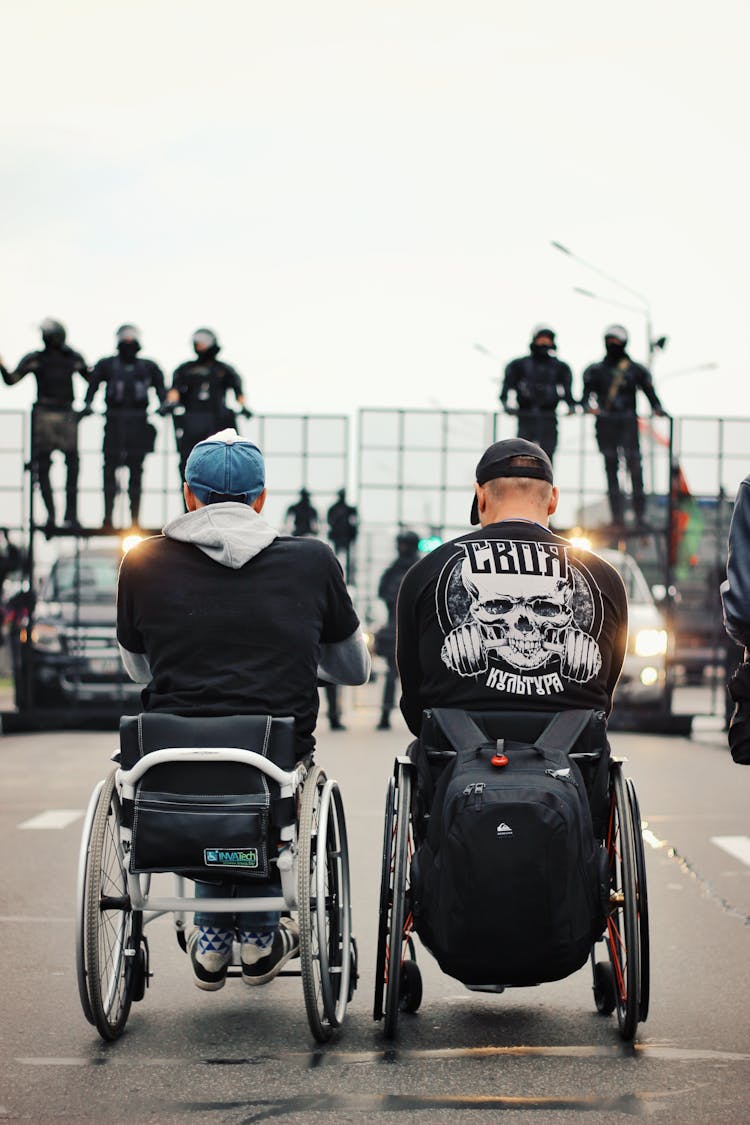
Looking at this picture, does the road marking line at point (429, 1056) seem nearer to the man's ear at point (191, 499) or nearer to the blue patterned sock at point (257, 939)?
the blue patterned sock at point (257, 939)

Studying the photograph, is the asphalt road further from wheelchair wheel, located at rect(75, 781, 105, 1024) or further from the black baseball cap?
the black baseball cap

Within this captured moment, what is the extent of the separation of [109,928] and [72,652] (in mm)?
14128

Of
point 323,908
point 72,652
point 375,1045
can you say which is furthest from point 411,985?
point 72,652

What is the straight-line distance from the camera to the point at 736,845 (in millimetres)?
9602

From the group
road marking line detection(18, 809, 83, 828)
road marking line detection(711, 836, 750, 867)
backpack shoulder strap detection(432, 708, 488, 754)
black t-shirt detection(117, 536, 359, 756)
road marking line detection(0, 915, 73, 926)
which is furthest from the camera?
road marking line detection(18, 809, 83, 828)

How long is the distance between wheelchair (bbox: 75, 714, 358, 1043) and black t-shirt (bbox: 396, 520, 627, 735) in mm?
511

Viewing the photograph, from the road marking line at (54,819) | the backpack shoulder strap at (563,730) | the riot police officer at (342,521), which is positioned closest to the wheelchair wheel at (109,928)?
the backpack shoulder strap at (563,730)

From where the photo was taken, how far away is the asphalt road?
4.47 m

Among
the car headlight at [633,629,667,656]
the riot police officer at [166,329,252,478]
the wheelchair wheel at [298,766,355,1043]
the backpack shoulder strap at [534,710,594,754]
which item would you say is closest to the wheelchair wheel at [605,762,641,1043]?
the backpack shoulder strap at [534,710,594,754]

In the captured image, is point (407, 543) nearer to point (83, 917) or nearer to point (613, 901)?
point (613, 901)

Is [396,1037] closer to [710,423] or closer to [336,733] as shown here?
[336,733]

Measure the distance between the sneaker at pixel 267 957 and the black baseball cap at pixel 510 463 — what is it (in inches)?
55.8

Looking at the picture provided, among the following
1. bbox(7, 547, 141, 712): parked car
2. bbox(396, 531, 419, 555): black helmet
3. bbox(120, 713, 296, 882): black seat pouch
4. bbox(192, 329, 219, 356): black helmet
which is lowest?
bbox(7, 547, 141, 712): parked car

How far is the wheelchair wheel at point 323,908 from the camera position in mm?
4871
